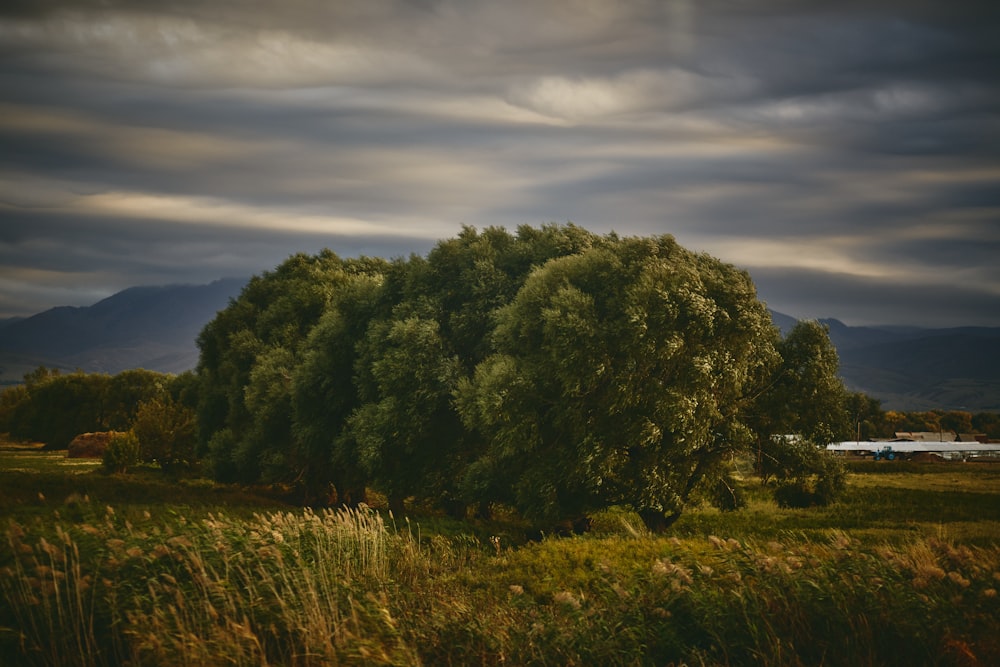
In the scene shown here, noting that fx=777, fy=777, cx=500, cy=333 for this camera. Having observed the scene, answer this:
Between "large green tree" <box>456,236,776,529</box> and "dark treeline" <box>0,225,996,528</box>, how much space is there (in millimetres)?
90

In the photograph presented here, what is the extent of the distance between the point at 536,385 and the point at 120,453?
141 ft

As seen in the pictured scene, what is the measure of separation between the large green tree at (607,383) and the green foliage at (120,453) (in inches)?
1521

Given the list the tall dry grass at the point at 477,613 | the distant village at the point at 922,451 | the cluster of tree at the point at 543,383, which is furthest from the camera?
the distant village at the point at 922,451

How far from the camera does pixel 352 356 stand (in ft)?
144

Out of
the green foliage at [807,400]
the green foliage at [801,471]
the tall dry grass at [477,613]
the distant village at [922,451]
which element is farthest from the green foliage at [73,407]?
the tall dry grass at [477,613]

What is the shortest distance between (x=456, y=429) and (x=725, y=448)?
1285 cm

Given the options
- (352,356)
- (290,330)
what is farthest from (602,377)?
(290,330)

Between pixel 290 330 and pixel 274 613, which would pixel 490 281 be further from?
pixel 274 613

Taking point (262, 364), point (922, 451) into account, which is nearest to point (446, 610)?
point (262, 364)

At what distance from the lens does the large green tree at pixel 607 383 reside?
1224 inches

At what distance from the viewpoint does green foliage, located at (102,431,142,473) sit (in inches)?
2389

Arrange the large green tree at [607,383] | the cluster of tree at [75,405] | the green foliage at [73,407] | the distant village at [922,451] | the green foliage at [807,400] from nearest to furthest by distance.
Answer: the large green tree at [607,383] < the green foliage at [807,400] < the cluster of tree at [75,405] < the green foliage at [73,407] < the distant village at [922,451]

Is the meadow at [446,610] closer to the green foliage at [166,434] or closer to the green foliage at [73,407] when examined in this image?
the green foliage at [166,434]

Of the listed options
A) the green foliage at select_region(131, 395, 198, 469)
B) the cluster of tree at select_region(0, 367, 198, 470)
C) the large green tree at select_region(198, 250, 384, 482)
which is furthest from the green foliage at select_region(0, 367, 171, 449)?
the large green tree at select_region(198, 250, 384, 482)
